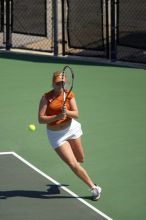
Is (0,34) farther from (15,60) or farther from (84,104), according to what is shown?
(84,104)

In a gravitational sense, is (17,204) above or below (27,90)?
below

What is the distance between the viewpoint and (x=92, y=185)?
41.1 ft

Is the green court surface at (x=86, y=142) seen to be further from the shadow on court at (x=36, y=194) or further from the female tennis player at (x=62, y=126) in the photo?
the female tennis player at (x=62, y=126)

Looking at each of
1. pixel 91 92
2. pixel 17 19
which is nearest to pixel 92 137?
pixel 91 92

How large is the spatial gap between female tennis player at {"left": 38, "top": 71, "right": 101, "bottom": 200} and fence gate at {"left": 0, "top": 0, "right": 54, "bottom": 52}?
43.0 ft

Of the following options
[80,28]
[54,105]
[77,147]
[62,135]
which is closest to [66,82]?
[54,105]

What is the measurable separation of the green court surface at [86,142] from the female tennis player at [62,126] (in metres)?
0.56

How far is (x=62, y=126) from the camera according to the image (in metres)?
12.5

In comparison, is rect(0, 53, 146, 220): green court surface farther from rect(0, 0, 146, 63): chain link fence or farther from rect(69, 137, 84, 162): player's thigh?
rect(0, 0, 146, 63): chain link fence

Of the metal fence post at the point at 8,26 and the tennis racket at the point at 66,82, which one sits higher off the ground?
the metal fence post at the point at 8,26

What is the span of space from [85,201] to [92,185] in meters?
0.29

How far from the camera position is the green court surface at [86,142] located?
12469mm

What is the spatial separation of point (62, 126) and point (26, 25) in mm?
14273

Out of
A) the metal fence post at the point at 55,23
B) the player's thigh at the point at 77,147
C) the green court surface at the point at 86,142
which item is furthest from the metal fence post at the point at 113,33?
the player's thigh at the point at 77,147
